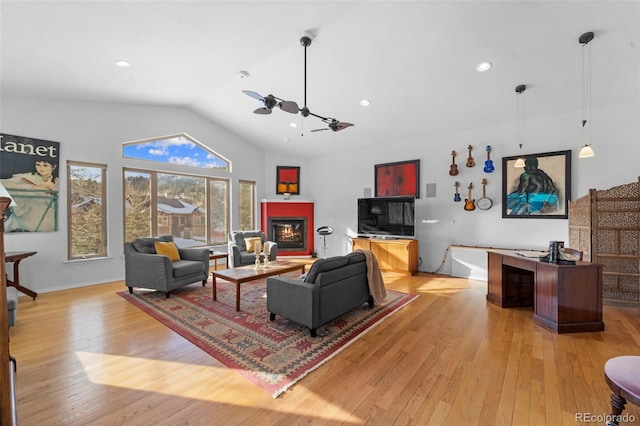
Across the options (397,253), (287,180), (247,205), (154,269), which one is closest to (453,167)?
(397,253)

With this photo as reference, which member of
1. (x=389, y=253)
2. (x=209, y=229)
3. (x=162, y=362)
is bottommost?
(x=162, y=362)

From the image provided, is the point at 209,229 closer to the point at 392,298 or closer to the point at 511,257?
the point at 392,298

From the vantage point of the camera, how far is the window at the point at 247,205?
297 inches

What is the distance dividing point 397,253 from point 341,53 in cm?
395

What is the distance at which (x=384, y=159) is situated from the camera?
268 inches

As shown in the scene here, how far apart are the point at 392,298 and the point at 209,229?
4.79m

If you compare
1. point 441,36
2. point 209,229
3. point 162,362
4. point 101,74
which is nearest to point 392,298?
point 162,362

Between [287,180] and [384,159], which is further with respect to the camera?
[287,180]

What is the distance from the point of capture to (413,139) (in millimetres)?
6289

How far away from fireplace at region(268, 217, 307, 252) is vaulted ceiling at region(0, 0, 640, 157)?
342 cm

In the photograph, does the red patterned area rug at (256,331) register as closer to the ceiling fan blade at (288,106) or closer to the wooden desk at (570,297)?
the wooden desk at (570,297)

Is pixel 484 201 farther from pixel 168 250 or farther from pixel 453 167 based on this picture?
pixel 168 250

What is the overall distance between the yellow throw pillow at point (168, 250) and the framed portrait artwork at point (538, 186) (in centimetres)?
595

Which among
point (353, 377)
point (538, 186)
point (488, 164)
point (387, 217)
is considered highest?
point (488, 164)
